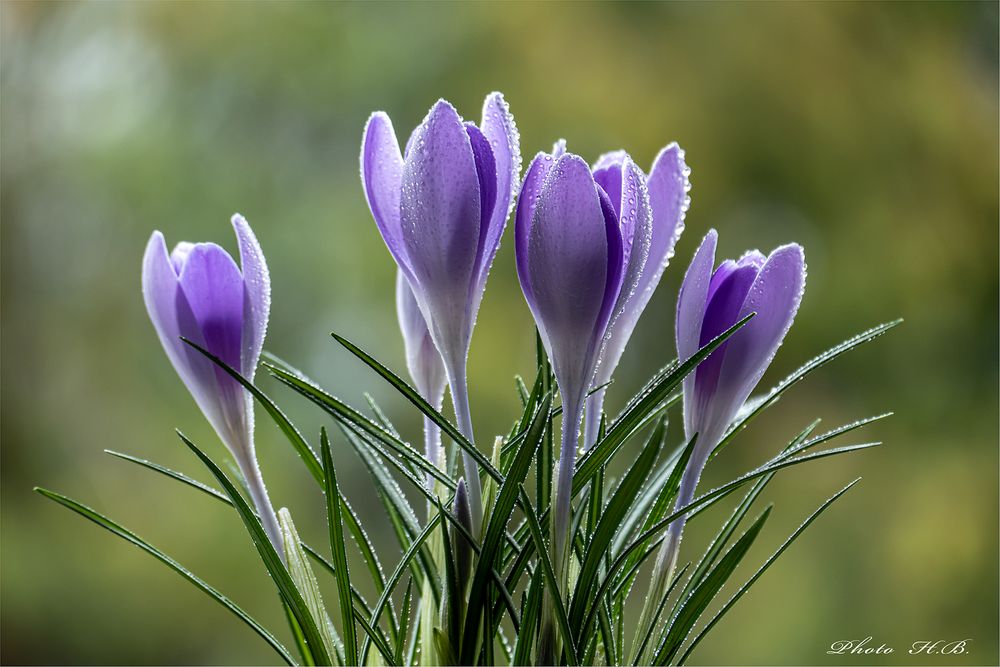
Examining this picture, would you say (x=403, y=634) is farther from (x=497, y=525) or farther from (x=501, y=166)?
(x=501, y=166)

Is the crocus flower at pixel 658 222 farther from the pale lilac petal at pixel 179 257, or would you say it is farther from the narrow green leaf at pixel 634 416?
the pale lilac petal at pixel 179 257

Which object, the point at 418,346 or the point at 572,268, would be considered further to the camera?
the point at 418,346

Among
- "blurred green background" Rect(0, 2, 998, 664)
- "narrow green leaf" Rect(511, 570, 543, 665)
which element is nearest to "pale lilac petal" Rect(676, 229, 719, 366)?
"narrow green leaf" Rect(511, 570, 543, 665)

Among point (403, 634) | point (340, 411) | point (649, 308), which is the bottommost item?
point (403, 634)

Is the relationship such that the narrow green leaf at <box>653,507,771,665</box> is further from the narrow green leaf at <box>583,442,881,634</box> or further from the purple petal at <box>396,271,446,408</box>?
the purple petal at <box>396,271,446,408</box>

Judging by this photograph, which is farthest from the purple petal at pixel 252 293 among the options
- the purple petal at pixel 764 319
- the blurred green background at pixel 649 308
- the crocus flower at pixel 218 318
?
the blurred green background at pixel 649 308

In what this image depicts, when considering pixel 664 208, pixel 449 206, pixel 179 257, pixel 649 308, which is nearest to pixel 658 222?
pixel 664 208
